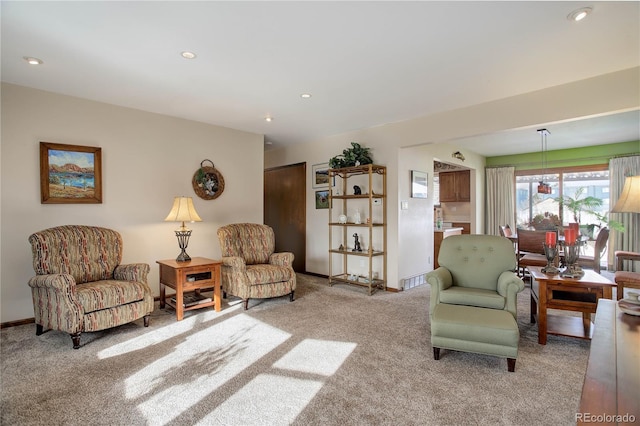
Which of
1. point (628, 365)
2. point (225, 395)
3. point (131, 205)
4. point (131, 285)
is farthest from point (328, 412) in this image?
point (131, 205)

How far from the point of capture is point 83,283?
10.3 feet

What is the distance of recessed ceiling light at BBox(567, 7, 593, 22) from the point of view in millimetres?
2094

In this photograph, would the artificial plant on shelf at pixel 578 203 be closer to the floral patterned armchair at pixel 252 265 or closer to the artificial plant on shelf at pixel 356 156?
the artificial plant on shelf at pixel 356 156

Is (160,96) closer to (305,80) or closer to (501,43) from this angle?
(305,80)

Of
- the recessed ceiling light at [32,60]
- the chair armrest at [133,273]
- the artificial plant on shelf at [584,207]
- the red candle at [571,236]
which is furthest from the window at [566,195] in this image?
the recessed ceiling light at [32,60]

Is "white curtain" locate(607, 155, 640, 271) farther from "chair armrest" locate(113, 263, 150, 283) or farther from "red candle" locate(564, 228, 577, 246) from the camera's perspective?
"chair armrest" locate(113, 263, 150, 283)

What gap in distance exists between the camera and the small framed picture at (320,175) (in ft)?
18.2

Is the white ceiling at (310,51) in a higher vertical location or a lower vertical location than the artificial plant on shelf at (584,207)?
higher

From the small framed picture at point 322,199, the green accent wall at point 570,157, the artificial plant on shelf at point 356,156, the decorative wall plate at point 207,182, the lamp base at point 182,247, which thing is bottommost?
the lamp base at point 182,247

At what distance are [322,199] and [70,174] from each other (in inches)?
138

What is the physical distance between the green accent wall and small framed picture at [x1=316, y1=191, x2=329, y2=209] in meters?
4.63

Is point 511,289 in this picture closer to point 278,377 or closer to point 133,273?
point 278,377

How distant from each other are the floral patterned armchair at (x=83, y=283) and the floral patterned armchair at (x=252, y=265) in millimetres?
942

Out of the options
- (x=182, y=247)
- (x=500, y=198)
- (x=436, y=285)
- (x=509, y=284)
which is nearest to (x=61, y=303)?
(x=182, y=247)
